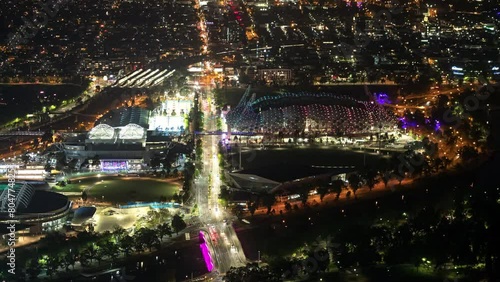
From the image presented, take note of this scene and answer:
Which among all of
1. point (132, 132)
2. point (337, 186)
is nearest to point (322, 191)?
point (337, 186)

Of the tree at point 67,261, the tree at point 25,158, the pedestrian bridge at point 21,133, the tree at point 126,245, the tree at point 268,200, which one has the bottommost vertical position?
the tree at point 67,261

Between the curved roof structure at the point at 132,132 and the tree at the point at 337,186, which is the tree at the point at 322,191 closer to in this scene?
the tree at the point at 337,186

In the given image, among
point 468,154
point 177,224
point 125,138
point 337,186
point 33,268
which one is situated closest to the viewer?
point 33,268

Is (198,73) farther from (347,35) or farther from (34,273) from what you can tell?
(34,273)

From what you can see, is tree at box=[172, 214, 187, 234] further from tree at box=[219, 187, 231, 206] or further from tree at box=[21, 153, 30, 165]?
tree at box=[21, 153, 30, 165]

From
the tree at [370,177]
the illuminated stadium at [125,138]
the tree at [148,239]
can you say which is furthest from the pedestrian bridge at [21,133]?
the tree at [370,177]

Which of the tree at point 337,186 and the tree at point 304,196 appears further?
the tree at point 337,186

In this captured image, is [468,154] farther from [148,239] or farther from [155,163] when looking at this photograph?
[148,239]
